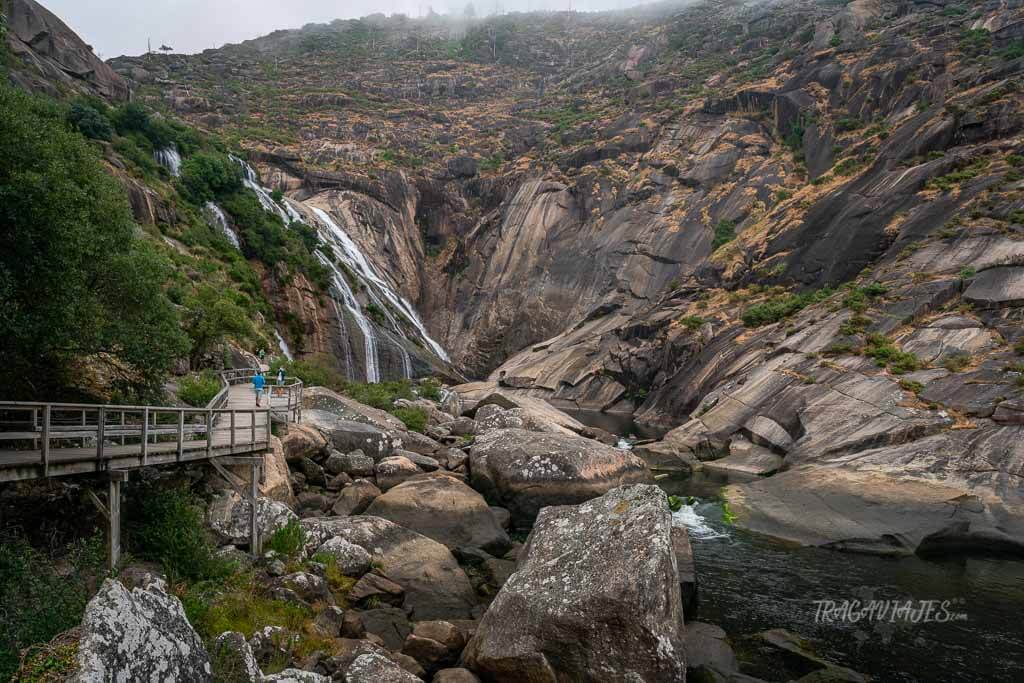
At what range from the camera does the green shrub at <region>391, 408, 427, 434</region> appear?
2428 cm

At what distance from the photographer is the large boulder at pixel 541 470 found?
18.7 m

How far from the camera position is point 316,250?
51875mm

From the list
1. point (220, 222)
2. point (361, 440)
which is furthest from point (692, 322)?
point (220, 222)

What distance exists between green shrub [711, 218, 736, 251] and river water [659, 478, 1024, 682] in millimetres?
42217

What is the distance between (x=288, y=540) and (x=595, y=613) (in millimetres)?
6644

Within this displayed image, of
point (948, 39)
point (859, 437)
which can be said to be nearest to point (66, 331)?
point (859, 437)

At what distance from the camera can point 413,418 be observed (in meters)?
24.5

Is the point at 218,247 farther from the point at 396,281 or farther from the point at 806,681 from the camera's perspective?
the point at 806,681

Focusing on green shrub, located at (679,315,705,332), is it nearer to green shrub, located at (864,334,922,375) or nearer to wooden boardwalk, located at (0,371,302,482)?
green shrub, located at (864,334,922,375)

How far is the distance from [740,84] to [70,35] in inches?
2798

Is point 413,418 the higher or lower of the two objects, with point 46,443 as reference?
lower

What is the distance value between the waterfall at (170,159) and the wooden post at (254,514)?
41949 millimetres

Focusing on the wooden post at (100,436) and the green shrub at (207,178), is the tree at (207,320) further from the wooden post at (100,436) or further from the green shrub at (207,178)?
the green shrub at (207,178)

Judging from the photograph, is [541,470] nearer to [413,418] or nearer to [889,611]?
[413,418]
